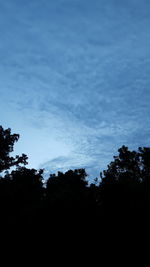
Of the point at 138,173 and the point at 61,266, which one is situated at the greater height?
the point at 138,173

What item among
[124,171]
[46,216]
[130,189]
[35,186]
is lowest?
[46,216]

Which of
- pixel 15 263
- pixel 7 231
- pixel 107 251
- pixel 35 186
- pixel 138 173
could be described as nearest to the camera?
pixel 107 251

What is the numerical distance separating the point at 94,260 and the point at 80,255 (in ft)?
2.77

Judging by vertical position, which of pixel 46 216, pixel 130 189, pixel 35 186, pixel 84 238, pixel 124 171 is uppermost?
pixel 124 171

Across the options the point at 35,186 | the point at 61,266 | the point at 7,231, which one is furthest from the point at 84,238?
the point at 35,186

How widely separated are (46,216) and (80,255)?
359 cm

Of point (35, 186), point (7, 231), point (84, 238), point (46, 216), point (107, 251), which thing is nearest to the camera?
point (107, 251)

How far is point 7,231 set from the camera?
17.4 metres

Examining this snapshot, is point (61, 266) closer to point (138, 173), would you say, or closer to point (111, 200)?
point (111, 200)

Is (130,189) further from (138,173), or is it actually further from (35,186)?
(138,173)

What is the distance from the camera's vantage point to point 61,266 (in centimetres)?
1370

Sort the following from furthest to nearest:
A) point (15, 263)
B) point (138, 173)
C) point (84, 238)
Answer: point (138, 173) < point (15, 263) < point (84, 238)

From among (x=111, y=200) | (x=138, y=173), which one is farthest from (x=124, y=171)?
(x=111, y=200)

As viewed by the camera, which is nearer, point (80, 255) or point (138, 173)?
point (80, 255)
